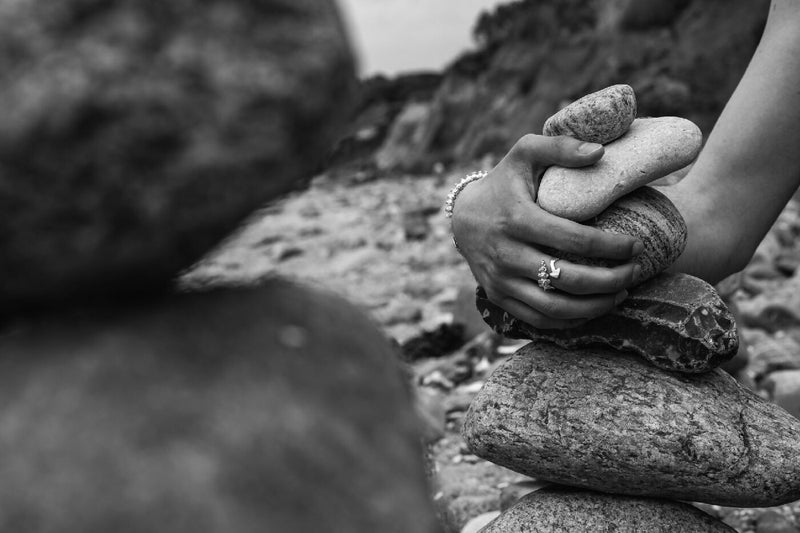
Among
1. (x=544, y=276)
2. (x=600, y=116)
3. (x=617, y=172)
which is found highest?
(x=600, y=116)

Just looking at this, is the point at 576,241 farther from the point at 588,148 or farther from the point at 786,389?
the point at 786,389

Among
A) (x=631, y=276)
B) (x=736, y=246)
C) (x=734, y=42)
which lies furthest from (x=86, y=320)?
(x=734, y=42)

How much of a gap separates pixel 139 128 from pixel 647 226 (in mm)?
1814

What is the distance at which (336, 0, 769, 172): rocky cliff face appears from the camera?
11070 millimetres

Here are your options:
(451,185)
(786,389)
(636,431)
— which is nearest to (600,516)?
(636,431)

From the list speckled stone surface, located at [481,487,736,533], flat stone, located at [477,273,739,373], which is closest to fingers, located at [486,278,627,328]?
flat stone, located at [477,273,739,373]

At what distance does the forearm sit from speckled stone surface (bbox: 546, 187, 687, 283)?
0.46m

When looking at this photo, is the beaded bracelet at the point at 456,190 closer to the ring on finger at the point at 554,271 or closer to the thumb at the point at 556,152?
the thumb at the point at 556,152

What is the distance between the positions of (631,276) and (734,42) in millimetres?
9715

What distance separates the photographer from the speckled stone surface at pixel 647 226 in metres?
2.57

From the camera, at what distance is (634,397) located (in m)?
2.67

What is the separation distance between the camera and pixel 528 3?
1752 cm

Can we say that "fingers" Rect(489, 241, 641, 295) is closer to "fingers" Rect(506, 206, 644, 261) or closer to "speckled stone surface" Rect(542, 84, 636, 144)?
"fingers" Rect(506, 206, 644, 261)

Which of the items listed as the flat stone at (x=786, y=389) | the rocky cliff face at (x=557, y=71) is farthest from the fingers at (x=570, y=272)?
the rocky cliff face at (x=557, y=71)
